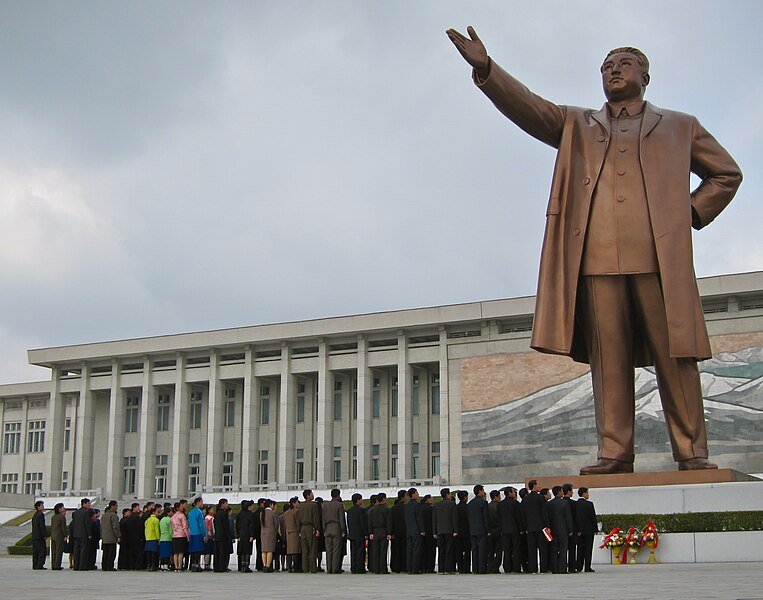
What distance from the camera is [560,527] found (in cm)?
986

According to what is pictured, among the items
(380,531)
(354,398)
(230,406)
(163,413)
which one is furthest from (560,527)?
(163,413)

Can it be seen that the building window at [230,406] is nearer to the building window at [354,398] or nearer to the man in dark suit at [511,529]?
the building window at [354,398]

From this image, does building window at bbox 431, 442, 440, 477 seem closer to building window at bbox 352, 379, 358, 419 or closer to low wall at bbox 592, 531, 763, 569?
building window at bbox 352, 379, 358, 419

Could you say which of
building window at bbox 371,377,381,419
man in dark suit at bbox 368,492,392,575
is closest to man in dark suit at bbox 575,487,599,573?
man in dark suit at bbox 368,492,392,575

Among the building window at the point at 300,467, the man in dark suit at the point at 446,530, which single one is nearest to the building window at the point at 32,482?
the building window at the point at 300,467

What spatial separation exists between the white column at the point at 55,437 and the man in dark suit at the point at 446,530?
1582 inches

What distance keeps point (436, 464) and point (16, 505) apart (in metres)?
17.7

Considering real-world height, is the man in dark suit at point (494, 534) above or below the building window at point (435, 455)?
below

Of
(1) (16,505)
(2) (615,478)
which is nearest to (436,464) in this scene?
(1) (16,505)

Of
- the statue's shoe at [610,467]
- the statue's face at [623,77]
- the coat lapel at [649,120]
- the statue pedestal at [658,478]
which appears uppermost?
the statue's face at [623,77]

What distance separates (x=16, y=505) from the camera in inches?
1603

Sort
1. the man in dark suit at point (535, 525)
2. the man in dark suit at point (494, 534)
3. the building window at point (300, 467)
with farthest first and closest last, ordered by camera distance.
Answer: the building window at point (300, 467) < the man in dark suit at point (494, 534) < the man in dark suit at point (535, 525)

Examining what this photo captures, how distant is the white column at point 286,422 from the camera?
Result: 4288 cm

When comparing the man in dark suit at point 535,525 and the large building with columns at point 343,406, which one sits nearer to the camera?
the man in dark suit at point 535,525
